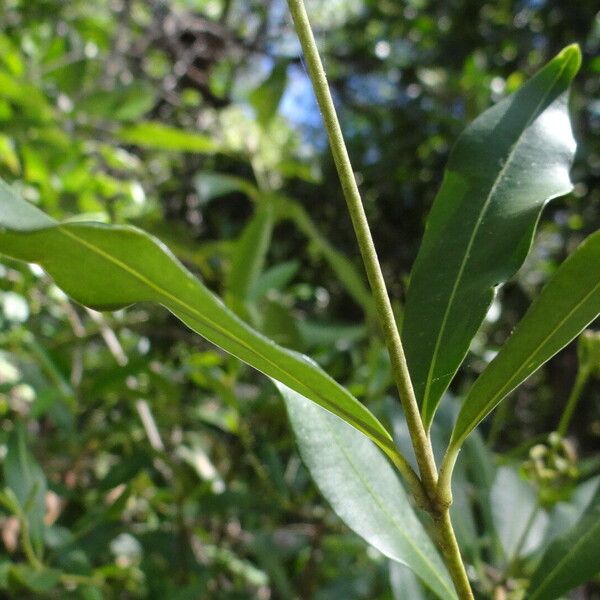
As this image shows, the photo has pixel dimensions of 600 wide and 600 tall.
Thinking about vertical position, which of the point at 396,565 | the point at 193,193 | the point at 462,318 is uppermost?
the point at 193,193

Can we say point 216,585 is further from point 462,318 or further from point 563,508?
point 462,318

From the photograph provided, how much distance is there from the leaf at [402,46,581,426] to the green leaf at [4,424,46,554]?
1.72 feet

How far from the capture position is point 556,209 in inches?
69.1

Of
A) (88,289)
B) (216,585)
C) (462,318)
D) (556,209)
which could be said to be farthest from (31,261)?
(556,209)

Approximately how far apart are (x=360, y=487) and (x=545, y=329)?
0.16 meters

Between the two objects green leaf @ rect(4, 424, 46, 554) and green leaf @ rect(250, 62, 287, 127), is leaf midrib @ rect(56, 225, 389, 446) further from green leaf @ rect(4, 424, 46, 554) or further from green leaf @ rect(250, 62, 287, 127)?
green leaf @ rect(250, 62, 287, 127)

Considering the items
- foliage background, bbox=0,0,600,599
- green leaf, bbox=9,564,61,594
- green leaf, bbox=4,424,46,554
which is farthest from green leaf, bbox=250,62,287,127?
green leaf, bbox=9,564,61,594

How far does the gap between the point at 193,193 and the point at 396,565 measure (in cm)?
148

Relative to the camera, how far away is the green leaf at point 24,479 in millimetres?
776

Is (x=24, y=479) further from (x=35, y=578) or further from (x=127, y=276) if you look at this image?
(x=127, y=276)

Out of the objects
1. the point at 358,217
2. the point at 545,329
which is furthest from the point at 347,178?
the point at 545,329

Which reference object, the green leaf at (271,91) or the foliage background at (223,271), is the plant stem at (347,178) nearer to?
the foliage background at (223,271)

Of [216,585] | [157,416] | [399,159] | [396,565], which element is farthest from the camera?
[399,159]

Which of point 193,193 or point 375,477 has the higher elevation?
point 193,193
